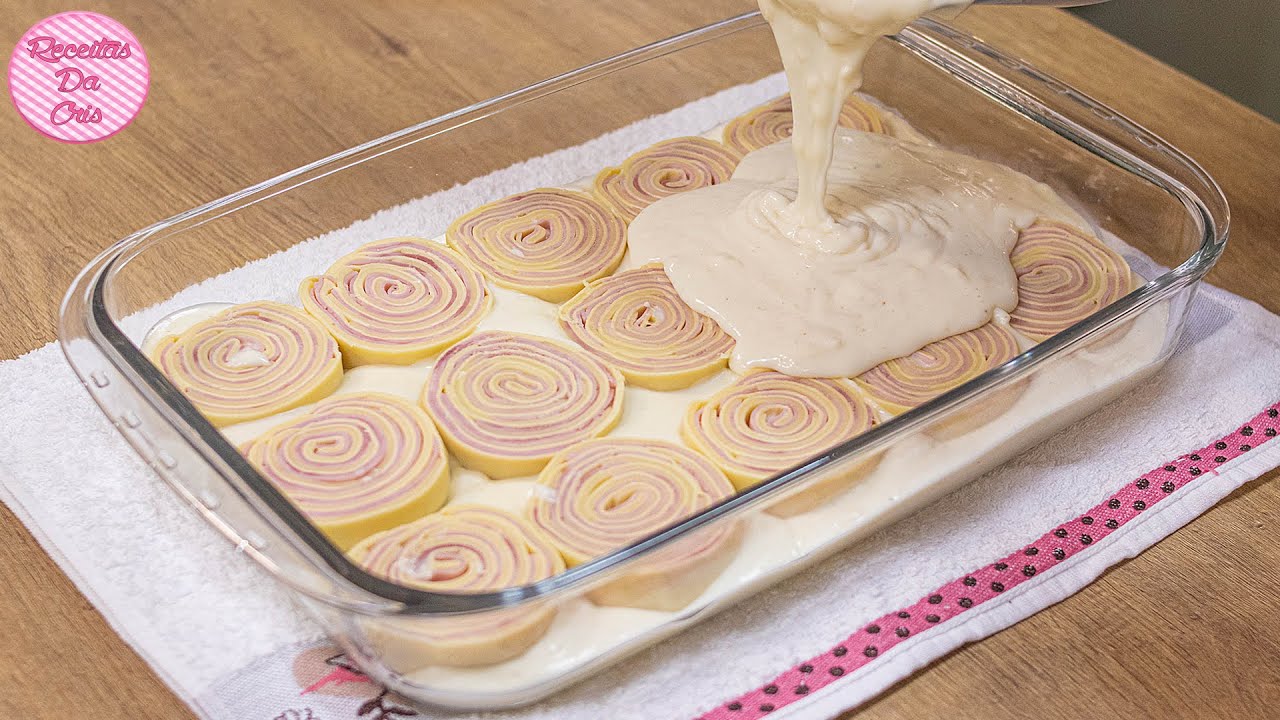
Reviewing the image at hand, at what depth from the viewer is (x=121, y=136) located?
1371 mm

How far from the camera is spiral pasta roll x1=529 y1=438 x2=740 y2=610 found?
33.8 inches

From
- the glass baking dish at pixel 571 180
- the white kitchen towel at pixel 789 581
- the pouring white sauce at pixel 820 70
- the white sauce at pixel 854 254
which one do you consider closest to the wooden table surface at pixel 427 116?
the white kitchen towel at pixel 789 581

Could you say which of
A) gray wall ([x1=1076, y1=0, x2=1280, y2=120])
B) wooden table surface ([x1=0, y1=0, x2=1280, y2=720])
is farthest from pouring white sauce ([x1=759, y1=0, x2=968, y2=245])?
gray wall ([x1=1076, y1=0, x2=1280, y2=120])

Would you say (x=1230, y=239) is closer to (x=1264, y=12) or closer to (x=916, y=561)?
(x=916, y=561)

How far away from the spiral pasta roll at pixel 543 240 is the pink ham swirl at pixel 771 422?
204 millimetres

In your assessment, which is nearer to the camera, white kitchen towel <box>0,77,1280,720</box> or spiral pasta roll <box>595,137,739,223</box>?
white kitchen towel <box>0,77,1280,720</box>

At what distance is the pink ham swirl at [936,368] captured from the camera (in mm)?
1046

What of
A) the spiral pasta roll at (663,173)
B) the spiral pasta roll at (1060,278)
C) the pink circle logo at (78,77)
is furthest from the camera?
the pink circle logo at (78,77)

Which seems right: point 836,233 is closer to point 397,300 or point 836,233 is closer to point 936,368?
point 936,368

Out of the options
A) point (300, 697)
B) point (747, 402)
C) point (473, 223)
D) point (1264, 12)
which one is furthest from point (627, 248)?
point (1264, 12)

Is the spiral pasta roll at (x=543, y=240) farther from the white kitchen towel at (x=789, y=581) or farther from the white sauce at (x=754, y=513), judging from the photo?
the white kitchen towel at (x=789, y=581)

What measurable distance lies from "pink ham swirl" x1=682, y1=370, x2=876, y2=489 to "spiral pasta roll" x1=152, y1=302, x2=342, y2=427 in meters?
0.30

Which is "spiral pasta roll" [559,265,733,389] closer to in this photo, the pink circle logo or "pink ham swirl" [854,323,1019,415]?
"pink ham swirl" [854,323,1019,415]

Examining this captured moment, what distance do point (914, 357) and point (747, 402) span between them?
16 cm
